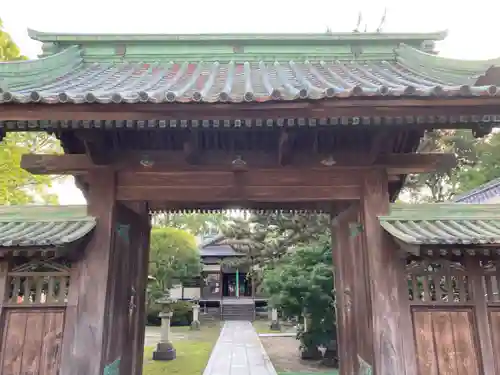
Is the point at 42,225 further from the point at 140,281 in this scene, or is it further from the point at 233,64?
the point at 233,64

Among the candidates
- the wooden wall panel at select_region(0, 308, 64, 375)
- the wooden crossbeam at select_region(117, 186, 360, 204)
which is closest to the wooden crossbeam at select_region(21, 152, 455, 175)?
the wooden crossbeam at select_region(117, 186, 360, 204)

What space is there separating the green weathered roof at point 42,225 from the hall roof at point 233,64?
1317mm

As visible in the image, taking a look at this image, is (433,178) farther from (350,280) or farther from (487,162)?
(350,280)

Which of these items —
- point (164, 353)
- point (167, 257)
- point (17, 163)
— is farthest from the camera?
point (167, 257)

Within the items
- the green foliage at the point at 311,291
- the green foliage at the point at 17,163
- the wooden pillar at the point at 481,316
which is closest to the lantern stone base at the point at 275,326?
the green foliage at the point at 311,291

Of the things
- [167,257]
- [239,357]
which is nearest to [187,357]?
[239,357]

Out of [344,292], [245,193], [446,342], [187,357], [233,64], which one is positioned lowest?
[187,357]

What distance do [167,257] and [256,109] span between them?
1824 cm

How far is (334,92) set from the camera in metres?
3.24

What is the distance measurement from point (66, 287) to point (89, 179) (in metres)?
1.16

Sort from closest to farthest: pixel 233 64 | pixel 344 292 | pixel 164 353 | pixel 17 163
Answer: pixel 344 292, pixel 233 64, pixel 17 163, pixel 164 353

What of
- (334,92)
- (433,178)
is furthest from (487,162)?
(334,92)

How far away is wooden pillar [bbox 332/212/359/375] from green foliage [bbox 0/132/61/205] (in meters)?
6.94

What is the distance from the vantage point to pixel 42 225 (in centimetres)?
418
